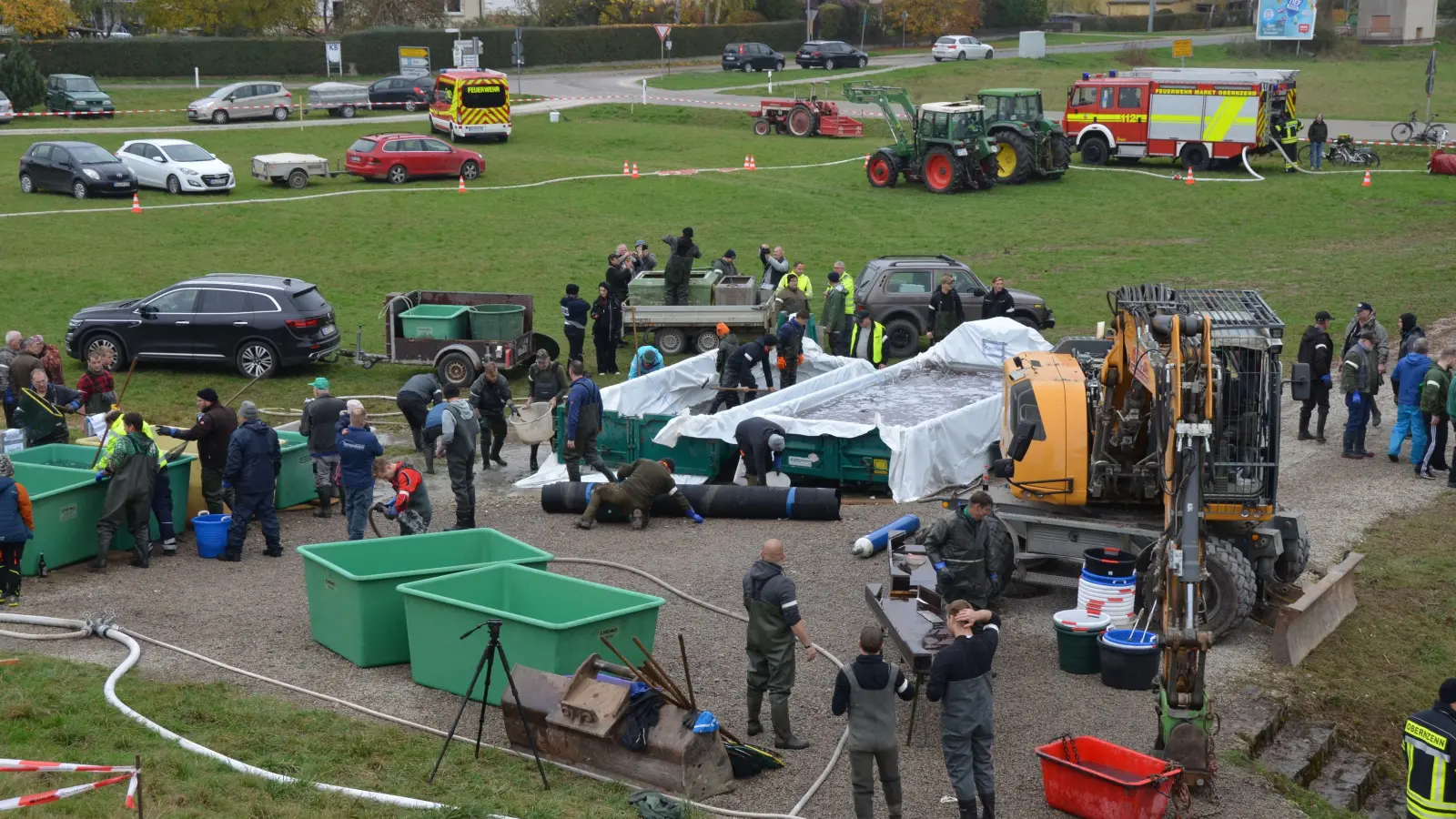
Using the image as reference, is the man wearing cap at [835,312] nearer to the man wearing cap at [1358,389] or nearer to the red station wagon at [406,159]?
the man wearing cap at [1358,389]

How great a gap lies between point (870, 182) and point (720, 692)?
1132 inches

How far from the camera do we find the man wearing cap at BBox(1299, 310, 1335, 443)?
19188 millimetres

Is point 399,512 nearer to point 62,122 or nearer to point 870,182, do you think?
point 870,182

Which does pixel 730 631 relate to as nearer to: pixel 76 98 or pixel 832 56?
pixel 76 98

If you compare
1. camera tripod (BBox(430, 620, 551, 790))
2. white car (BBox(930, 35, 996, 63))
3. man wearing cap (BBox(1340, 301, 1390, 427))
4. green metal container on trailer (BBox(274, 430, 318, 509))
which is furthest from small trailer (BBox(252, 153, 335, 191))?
white car (BBox(930, 35, 996, 63))

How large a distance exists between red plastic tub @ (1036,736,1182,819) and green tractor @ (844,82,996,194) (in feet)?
94.7

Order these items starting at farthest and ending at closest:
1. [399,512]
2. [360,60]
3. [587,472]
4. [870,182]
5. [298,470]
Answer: [360,60] → [870,182] → [587,472] → [298,470] → [399,512]

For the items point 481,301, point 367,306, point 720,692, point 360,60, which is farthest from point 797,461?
point 360,60

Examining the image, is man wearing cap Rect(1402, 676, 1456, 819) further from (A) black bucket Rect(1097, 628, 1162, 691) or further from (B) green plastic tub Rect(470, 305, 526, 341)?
(B) green plastic tub Rect(470, 305, 526, 341)

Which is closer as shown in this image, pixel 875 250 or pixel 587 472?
pixel 587 472

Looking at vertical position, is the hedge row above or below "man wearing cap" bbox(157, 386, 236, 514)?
above

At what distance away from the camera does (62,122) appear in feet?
151

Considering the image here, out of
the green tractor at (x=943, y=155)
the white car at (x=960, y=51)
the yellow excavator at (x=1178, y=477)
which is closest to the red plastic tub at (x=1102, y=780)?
the yellow excavator at (x=1178, y=477)

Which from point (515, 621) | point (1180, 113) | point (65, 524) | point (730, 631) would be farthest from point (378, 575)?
point (1180, 113)
